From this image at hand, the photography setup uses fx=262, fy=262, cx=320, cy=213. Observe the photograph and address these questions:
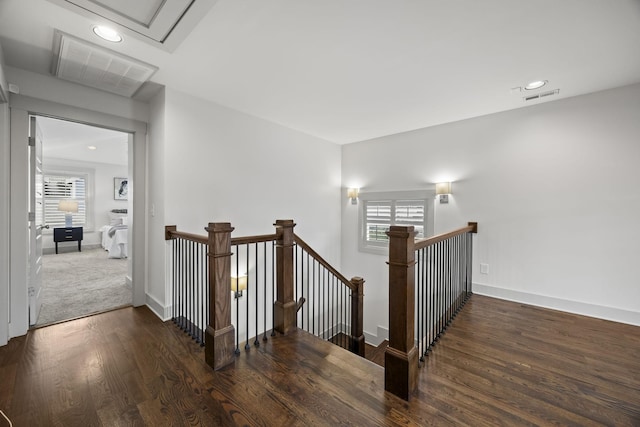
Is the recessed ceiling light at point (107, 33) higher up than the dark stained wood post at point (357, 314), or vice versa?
the recessed ceiling light at point (107, 33)

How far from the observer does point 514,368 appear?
1.99m

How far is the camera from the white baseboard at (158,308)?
9.29ft

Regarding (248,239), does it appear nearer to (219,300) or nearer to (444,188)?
(219,300)

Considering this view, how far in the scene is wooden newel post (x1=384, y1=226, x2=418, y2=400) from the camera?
66.2 inches

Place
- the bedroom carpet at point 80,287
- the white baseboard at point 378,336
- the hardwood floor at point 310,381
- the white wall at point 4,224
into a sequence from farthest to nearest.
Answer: the white baseboard at point 378,336, the bedroom carpet at point 80,287, the white wall at point 4,224, the hardwood floor at point 310,381

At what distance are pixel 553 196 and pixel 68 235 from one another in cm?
1037

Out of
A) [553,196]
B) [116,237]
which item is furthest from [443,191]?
[116,237]

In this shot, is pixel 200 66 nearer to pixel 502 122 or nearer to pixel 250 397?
pixel 250 397

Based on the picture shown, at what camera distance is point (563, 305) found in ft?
10.2

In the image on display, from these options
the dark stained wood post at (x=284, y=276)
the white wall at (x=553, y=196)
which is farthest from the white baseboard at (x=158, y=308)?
the white wall at (x=553, y=196)

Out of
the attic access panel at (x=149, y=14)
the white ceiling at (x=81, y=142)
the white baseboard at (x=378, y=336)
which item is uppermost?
the white ceiling at (x=81, y=142)

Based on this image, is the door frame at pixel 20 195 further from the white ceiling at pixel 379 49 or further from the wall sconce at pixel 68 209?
the wall sconce at pixel 68 209

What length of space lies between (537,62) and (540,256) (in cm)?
224

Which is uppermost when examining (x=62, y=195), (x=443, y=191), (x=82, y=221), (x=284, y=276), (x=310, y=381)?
(x=62, y=195)
